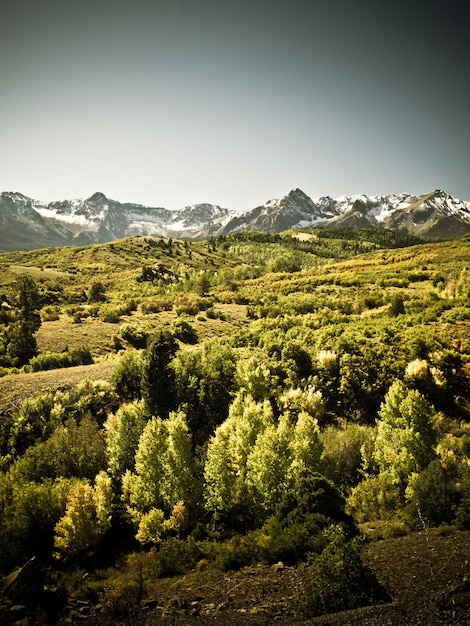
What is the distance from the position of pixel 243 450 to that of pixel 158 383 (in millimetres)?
8118

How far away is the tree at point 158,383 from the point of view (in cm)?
2370

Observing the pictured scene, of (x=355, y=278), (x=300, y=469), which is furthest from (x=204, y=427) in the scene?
(x=355, y=278)

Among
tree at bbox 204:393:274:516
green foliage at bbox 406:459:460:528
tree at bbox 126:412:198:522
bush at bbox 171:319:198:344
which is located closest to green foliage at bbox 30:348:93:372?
bush at bbox 171:319:198:344

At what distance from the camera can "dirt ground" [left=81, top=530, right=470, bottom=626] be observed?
9898mm

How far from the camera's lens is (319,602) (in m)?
10.9

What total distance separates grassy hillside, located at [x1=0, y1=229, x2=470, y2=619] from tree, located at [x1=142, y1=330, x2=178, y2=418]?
0.12 metres

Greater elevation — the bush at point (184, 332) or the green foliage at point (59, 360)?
the bush at point (184, 332)

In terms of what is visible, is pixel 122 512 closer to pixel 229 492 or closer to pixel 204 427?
pixel 229 492

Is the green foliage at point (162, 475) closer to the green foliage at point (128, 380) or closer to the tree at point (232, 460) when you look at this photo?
the tree at point (232, 460)

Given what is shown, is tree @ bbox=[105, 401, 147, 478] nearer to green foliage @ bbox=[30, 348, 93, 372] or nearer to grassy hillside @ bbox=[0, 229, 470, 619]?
grassy hillside @ bbox=[0, 229, 470, 619]

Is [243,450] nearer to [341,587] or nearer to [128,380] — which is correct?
[341,587]

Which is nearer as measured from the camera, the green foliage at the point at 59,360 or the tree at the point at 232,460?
the tree at the point at 232,460

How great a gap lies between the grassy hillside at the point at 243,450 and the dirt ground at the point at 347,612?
55 centimetres

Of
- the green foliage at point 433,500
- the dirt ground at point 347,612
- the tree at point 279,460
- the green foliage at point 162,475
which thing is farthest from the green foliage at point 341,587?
the green foliage at point 162,475
